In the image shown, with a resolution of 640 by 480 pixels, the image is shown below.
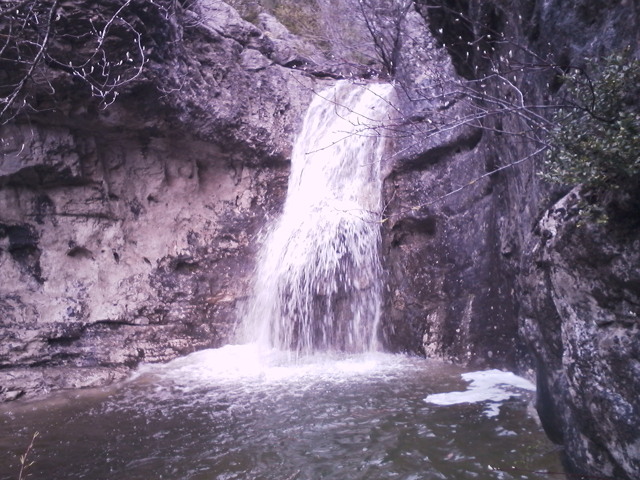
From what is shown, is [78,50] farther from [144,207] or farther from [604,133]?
[604,133]

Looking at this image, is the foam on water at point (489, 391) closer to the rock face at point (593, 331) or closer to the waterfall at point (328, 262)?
the rock face at point (593, 331)

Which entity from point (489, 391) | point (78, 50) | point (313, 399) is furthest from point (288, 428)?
point (78, 50)

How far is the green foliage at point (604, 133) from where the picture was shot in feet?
8.96

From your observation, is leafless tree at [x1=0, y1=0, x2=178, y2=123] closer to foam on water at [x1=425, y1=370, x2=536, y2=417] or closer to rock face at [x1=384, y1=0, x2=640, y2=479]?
rock face at [x1=384, y1=0, x2=640, y2=479]

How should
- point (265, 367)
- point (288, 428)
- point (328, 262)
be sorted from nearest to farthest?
point (288, 428)
point (265, 367)
point (328, 262)

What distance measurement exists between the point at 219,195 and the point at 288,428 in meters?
4.84

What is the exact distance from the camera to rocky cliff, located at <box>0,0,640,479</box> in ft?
19.7

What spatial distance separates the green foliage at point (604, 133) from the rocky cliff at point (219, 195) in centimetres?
122

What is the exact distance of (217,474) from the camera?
4.04 m

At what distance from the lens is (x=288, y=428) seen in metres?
4.88

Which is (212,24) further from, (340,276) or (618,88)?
(618,88)

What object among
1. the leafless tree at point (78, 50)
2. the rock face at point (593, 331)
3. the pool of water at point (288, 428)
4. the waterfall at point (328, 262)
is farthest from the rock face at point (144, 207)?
the rock face at point (593, 331)

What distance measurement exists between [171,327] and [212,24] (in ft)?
15.7

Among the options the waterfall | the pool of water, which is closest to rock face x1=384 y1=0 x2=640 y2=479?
the waterfall
